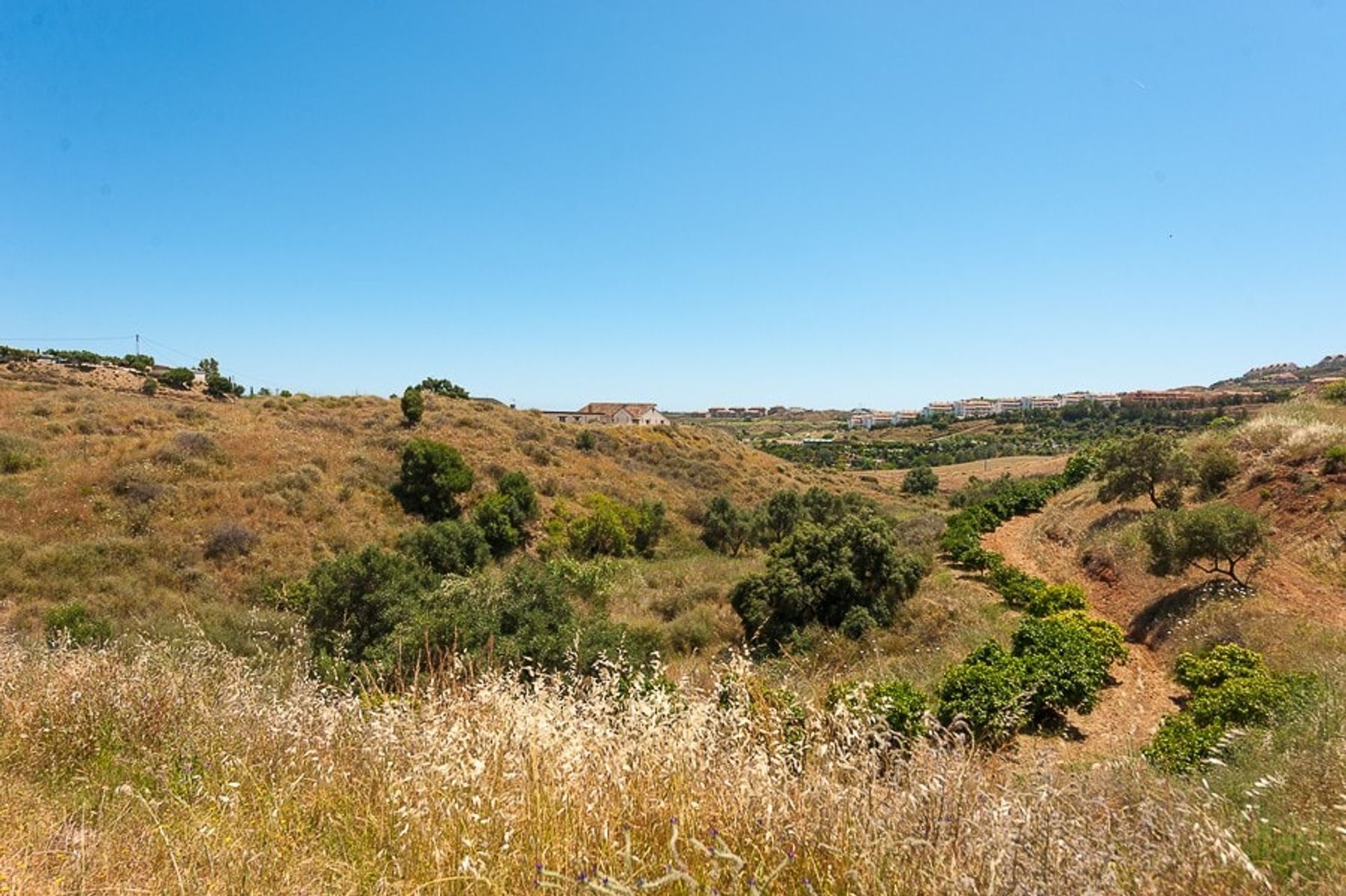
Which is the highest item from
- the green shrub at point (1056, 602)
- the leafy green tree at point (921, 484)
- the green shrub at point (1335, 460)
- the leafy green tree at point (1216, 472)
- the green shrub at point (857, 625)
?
the green shrub at point (1335, 460)

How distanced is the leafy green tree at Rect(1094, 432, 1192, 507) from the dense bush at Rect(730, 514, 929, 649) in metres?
7.65

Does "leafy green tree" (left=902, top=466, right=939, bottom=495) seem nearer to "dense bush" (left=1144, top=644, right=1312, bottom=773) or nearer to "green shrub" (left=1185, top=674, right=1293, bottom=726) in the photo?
"dense bush" (left=1144, top=644, right=1312, bottom=773)

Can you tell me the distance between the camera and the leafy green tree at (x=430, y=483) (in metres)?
23.8

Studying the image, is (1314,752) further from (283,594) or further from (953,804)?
(283,594)

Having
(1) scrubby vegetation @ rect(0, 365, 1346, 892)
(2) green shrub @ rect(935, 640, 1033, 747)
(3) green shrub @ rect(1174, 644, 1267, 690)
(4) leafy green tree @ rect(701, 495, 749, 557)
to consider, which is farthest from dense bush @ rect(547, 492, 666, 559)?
(3) green shrub @ rect(1174, 644, 1267, 690)

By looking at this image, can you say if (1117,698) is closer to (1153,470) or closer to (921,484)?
(1153,470)

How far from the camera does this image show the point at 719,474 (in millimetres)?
40062

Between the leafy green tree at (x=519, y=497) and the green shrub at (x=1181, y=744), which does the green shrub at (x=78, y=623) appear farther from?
the green shrub at (x=1181, y=744)

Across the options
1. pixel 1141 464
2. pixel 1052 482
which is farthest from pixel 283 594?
pixel 1052 482

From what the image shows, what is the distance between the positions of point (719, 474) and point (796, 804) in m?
37.9

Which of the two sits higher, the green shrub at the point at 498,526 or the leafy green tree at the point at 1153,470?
the leafy green tree at the point at 1153,470

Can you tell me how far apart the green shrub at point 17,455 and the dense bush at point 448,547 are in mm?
12645

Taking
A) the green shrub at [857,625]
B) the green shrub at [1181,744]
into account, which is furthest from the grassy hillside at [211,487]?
the green shrub at [1181,744]

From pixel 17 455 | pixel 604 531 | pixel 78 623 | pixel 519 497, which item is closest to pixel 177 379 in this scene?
pixel 17 455
